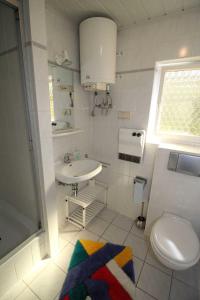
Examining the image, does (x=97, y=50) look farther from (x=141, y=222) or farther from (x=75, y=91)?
(x=141, y=222)

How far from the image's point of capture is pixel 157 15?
4.45ft

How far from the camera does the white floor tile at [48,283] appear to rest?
121 centimetres

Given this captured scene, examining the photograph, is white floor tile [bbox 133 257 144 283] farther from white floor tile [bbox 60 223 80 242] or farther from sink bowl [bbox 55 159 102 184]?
sink bowl [bbox 55 159 102 184]

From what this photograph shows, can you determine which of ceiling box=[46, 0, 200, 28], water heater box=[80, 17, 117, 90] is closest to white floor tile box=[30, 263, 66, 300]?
water heater box=[80, 17, 117, 90]

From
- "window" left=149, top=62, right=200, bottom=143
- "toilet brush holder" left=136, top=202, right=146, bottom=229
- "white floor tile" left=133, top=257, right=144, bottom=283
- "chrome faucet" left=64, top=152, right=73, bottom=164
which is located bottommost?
"white floor tile" left=133, top=257, right=144, bottom=283

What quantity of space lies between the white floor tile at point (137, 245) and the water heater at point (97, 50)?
5.65 ft

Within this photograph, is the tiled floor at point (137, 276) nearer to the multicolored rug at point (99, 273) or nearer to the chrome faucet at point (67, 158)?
the multicolored rug at point (99, 273)

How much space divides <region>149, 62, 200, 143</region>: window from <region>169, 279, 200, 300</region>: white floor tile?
1.32 metres

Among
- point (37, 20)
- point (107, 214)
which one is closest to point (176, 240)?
point (107, 214)

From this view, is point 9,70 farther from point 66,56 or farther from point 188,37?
point 188,37

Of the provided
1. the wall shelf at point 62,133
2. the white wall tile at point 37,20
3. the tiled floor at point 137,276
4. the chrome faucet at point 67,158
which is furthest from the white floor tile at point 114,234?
the white wall tile at point 37,20

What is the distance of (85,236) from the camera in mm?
1746

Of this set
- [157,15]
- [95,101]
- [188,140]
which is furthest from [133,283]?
[157,15]

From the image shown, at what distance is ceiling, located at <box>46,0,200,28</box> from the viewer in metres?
1.21
